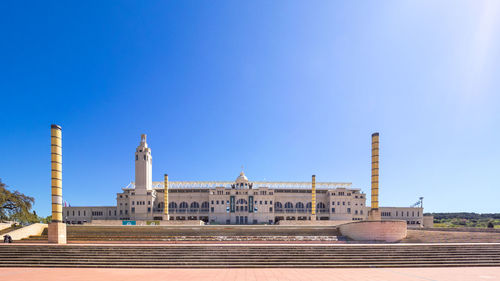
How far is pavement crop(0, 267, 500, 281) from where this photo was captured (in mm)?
14898

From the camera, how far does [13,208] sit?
136 ft

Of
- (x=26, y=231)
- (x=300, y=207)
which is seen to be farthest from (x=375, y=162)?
(x=300, y=207)

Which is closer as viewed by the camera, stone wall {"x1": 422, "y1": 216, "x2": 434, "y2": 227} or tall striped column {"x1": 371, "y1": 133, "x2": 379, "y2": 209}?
tall striped column {"x1": 371, "y1": 133, "x2": 379, "y2": 209}

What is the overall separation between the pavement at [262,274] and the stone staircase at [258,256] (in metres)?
1.01

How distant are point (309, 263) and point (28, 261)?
18.2 meters

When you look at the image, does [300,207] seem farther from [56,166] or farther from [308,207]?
[56,166]

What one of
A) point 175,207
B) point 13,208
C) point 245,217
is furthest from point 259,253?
point 175,207

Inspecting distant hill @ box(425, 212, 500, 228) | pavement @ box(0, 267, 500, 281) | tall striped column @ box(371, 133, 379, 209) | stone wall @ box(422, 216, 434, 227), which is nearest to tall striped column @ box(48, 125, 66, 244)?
pavement @ box(0, 267, 500, 281)

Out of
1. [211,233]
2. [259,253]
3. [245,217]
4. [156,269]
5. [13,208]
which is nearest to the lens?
[156,269]

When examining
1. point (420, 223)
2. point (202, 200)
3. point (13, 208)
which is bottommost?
point (420, 223)

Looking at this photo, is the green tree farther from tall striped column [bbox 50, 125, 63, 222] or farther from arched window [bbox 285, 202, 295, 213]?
arched window [bbox 285, 202, 295, 213]

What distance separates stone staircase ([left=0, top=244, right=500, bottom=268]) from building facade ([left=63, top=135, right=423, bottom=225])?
53166mm

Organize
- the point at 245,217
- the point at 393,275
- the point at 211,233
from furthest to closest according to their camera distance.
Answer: the point at 245,217 → the point at 211,233 → the point at 393,275

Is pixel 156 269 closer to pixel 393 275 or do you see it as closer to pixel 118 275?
pixel 118 275
